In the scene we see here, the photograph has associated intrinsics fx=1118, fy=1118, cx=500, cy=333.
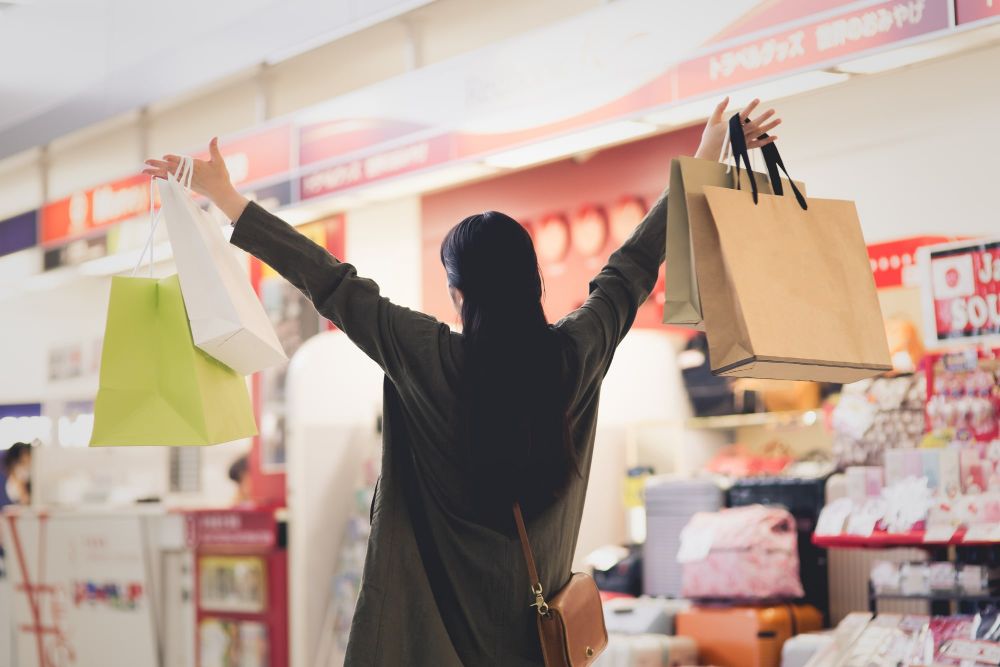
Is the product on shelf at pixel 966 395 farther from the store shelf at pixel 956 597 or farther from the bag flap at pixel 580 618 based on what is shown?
the bag flap at pixel 580 618

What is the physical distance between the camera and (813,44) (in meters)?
3.50

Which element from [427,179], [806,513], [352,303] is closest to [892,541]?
[806,513]

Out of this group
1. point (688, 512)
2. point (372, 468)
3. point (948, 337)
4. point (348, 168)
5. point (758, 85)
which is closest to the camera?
point (948, 337)

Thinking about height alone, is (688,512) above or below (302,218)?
below

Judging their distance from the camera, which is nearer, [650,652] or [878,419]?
[878,419]

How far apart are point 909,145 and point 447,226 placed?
118 inches

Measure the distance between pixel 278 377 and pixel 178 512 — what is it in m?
0.90

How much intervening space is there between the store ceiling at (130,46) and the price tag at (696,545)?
8.04 ft

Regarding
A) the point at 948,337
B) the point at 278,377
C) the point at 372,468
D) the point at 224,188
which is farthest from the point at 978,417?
the point at 278,377

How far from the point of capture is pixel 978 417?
3373 millimetres

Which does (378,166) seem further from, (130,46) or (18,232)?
(18,232)

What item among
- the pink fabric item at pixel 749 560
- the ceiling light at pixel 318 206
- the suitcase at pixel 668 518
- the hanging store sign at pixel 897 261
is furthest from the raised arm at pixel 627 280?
the ceiling light at pixel 318 206

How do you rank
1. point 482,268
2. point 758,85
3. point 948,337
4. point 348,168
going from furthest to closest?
point 348,168 < point 758,85 < point 948,337 < point 482,268

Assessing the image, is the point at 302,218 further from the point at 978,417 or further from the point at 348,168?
the point at 978,417
